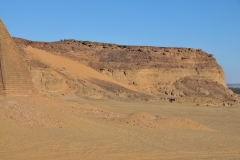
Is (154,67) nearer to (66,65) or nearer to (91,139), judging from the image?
(66,65)

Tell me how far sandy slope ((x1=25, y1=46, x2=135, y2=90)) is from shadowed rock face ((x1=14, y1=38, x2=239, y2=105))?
2.21 metres

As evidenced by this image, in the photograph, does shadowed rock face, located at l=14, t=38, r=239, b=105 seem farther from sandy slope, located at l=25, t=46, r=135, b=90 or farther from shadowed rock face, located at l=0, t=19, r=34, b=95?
shadowed rock face, located at l=0, t=19, r=34, b=95

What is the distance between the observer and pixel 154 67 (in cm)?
4912

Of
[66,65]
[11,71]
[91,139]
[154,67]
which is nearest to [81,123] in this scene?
[91,139]

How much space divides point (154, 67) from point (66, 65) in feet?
43.5

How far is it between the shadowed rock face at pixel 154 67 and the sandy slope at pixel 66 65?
2209 mm

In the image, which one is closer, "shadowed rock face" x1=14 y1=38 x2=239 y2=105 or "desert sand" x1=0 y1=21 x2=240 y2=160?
"desert sand" x1=0 y1=21 x2=240 y2=160

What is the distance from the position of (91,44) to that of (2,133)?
131ft

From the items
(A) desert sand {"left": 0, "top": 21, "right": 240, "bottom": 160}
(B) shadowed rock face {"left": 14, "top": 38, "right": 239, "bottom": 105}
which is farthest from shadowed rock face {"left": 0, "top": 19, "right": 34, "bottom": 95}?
(B) shadowed rock face {"left": 14, "top": 38, "right": 239, "bottom": 105}

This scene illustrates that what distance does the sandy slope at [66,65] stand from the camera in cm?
3844

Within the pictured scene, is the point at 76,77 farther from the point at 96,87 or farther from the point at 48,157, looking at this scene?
the point at 48,157

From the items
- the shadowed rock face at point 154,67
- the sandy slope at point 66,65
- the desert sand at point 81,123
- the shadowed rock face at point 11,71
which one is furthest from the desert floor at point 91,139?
the shadowed rock face at point 154,67

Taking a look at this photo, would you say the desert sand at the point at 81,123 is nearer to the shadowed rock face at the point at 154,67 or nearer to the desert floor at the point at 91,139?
the desert floor at the point at 91,139

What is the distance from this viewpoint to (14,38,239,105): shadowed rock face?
152 feet
